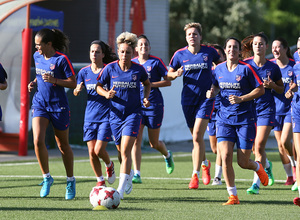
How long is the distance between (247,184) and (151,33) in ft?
62.0

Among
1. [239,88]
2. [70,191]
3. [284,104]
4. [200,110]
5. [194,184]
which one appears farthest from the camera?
[284,104]

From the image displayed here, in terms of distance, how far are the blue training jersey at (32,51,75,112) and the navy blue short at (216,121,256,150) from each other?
2.12 meters

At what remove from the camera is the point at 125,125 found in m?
8.88

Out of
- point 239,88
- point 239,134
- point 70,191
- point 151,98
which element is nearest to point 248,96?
point 239,88

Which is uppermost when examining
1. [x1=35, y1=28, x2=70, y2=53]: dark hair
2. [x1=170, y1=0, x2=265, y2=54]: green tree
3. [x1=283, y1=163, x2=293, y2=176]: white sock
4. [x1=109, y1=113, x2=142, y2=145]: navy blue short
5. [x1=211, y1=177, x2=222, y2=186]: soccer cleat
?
[x1=170, y1=0, x2=265, y2=54]: green tree

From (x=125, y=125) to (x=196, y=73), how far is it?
237 cm

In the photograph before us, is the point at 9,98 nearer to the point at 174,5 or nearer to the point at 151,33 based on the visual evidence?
the point at 151,33

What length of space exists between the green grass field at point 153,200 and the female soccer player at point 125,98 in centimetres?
71

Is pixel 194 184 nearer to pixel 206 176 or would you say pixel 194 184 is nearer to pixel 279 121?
pixel 206 176

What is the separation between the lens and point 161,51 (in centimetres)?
3036

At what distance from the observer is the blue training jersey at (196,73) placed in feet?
35.5

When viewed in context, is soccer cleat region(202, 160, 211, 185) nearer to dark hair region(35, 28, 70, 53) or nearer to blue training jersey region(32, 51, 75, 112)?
blue training jersey region(32, 51, 75, 112)

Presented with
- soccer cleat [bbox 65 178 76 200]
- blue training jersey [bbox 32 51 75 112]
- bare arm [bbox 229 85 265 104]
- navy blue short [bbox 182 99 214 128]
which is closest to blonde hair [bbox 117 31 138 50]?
blue training jersey [bbox 32 51 75 112]

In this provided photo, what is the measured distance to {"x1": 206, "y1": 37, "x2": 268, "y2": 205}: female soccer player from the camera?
873 cm
